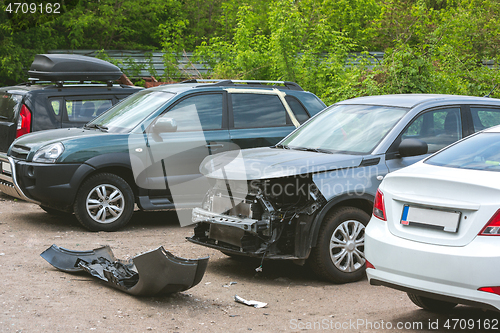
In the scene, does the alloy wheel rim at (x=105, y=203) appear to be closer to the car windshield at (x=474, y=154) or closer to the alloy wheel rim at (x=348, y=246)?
the alloy wheel rim at (x=348, y=246)

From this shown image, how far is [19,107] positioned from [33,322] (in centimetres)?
554

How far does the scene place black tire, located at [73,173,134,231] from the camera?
7.42m

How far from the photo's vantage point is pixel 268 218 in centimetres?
536

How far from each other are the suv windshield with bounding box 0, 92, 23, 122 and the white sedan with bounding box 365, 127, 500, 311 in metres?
6.68

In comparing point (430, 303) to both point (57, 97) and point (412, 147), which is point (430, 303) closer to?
point (412, 147)

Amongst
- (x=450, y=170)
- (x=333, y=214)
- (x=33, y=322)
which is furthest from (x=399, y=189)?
(x=33, y=322)

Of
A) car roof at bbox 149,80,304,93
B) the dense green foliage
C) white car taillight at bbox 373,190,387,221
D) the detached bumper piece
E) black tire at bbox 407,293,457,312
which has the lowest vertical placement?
black tire at bbox 407,293,457,312

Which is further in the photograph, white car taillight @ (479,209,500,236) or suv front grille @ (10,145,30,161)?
suv front grille @ (10,145,30,161)

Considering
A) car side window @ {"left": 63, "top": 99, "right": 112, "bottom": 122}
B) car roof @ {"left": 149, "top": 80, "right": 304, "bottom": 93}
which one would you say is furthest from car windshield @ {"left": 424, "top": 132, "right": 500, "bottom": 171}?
car side window @ {"left": 63, "top": 99, "right": 112, "bottom": 122}

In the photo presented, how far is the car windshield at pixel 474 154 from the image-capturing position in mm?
4293

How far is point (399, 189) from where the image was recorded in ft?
13.8

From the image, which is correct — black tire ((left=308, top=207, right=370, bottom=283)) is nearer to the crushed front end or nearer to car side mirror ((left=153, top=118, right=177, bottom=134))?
the crushed front end

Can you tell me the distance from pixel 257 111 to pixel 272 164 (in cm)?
304

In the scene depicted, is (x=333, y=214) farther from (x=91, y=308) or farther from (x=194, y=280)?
(x=91, y=308)
